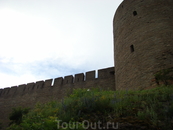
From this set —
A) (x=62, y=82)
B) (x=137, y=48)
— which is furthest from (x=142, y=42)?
(x=62, y=82)

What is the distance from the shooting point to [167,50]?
7371 millimetres

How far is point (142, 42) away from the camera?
27.1 ft

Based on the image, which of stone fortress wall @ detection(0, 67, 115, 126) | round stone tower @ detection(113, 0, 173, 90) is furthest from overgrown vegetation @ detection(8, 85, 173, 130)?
stone fortress wall @ detection(0, 67, 115, 126)

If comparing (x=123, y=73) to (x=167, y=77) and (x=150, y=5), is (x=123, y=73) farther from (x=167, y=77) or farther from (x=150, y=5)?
(x=150, y=5)

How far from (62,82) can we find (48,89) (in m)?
1.35

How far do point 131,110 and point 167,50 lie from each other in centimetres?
484

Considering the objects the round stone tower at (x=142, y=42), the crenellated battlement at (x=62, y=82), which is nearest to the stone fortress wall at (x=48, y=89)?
the crenellated battlement at (x=62, y=82)

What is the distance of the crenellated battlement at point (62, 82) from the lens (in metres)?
11.6

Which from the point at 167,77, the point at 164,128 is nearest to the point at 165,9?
the point at 167,77

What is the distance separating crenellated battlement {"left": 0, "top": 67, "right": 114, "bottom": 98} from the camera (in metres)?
11.6

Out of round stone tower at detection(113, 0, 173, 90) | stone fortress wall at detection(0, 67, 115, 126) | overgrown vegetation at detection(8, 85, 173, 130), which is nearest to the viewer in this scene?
overgrown vegetation at detection(8, 85, 173, 130)

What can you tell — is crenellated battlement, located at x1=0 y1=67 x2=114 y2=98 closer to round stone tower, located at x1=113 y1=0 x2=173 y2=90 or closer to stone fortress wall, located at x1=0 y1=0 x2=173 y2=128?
stone fortress wall, located at x1=0 y1=0 x2=173 y2=128

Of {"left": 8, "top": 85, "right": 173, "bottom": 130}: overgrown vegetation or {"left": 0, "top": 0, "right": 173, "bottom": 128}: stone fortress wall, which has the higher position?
{"left": 0, "top": 0, "right": 173, "bottom": 128}: stone fortress wall

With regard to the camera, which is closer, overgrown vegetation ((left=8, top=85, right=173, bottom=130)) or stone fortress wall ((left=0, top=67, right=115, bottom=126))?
overgrown vegetation ((left=8, top=85, right=173, bottom=130))
